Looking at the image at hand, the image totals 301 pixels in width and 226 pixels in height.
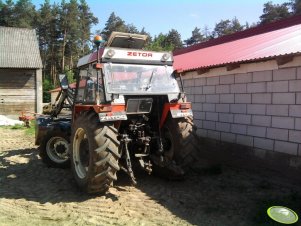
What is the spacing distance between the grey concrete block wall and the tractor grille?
8.64ft

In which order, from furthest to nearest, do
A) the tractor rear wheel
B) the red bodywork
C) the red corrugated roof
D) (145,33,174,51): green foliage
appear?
(145,33,174,51): green foliage
the red corrugated roof
the red bodywork
the tractor rear wheel

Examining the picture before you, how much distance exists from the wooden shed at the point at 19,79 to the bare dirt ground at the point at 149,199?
1464 cm

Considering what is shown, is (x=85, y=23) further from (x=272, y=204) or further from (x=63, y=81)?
(x=272, y=204)

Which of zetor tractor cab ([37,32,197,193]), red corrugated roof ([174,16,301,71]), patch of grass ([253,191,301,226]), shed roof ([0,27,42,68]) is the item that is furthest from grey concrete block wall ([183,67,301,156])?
shed roof ([0,27,42,68])

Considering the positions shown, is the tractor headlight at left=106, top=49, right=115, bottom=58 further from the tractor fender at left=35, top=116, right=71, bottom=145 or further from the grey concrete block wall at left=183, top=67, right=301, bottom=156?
the grey concrete block wall at left=183, top=67, right=301, bottom=156

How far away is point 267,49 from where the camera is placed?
8.02m

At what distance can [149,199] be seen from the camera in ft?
18.9

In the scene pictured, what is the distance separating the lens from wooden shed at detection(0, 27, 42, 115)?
21.3 m

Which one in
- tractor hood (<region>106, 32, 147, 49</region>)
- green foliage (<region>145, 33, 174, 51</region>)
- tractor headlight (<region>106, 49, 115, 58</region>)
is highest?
green foliage (<region>145, 33, 174, 51</region>)

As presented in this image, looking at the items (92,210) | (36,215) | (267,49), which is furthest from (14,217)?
(267,49)

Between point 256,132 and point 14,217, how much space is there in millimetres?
5202

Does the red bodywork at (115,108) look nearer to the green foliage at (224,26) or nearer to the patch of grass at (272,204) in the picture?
the patch of grass at (272,204)

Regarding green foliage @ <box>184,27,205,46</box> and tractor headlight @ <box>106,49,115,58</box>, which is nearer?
tractor headlight @ <box>106,49,115,58</box>

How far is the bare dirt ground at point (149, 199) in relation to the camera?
493cm
